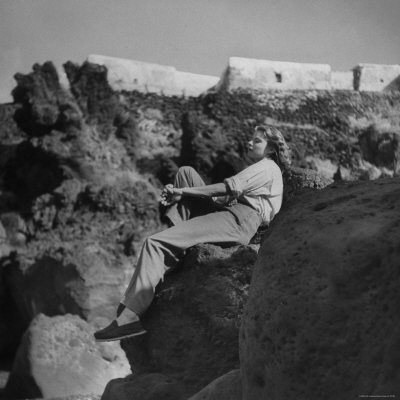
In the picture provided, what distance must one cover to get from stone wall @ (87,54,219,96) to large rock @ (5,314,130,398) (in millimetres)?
10377

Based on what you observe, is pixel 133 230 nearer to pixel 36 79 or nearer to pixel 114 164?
pixel 114 164

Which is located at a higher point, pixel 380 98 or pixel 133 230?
pixel 380 98

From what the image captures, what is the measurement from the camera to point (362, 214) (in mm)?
3225

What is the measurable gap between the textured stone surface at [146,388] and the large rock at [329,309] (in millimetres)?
1815

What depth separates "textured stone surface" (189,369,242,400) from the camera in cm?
348

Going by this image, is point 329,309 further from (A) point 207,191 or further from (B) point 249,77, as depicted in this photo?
(B) point 249,77

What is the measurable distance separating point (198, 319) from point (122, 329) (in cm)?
55

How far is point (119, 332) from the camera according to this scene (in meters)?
5.43

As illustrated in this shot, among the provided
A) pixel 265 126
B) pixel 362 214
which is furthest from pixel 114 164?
pixel 362 214

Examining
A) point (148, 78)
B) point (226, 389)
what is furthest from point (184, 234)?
point (148, 78)

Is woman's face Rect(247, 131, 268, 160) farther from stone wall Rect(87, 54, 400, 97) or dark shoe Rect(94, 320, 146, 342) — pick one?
stone wall Rect(87, 54, 400, 97)

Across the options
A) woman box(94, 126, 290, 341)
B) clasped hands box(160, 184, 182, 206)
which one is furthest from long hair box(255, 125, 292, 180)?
clasped hands box(160, 184, 182, 206)

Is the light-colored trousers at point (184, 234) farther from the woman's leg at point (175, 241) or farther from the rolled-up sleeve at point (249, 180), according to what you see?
the rolled-up sleeve at point (249, 180)

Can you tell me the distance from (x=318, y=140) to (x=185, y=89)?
453cm
